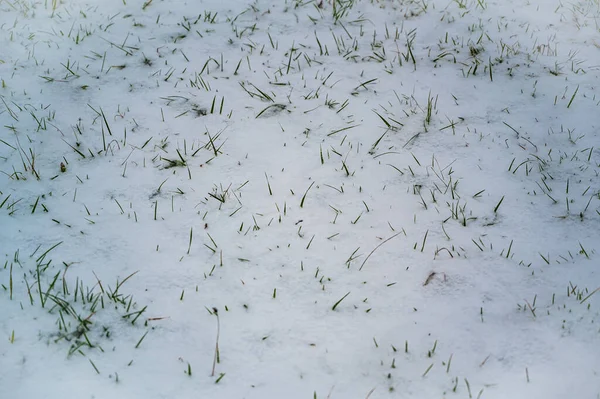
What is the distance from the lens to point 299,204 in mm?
3273

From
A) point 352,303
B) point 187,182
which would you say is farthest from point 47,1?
point 352,303

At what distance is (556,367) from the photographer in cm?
238

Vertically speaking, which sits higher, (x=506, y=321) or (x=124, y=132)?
(x=124, y=132)

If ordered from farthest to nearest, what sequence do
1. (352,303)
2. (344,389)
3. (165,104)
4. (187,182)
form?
(165,104) → (187,182) → (352,303) → (344,389)

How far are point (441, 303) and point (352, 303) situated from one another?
18.8 inches

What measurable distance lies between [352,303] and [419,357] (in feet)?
1.47

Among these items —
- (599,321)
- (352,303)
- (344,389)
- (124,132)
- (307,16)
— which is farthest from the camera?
(307,16)

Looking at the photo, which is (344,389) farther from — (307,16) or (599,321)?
(307,16)

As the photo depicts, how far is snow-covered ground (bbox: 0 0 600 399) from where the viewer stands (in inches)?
95.8

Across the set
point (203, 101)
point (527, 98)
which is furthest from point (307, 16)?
point (527, 98)

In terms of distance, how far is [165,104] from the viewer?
13.4 ft

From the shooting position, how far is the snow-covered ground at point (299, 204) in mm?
2434

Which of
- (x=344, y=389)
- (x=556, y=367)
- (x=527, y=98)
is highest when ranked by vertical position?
(x=527, y=98)

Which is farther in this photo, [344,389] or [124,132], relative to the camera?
[124,132]
